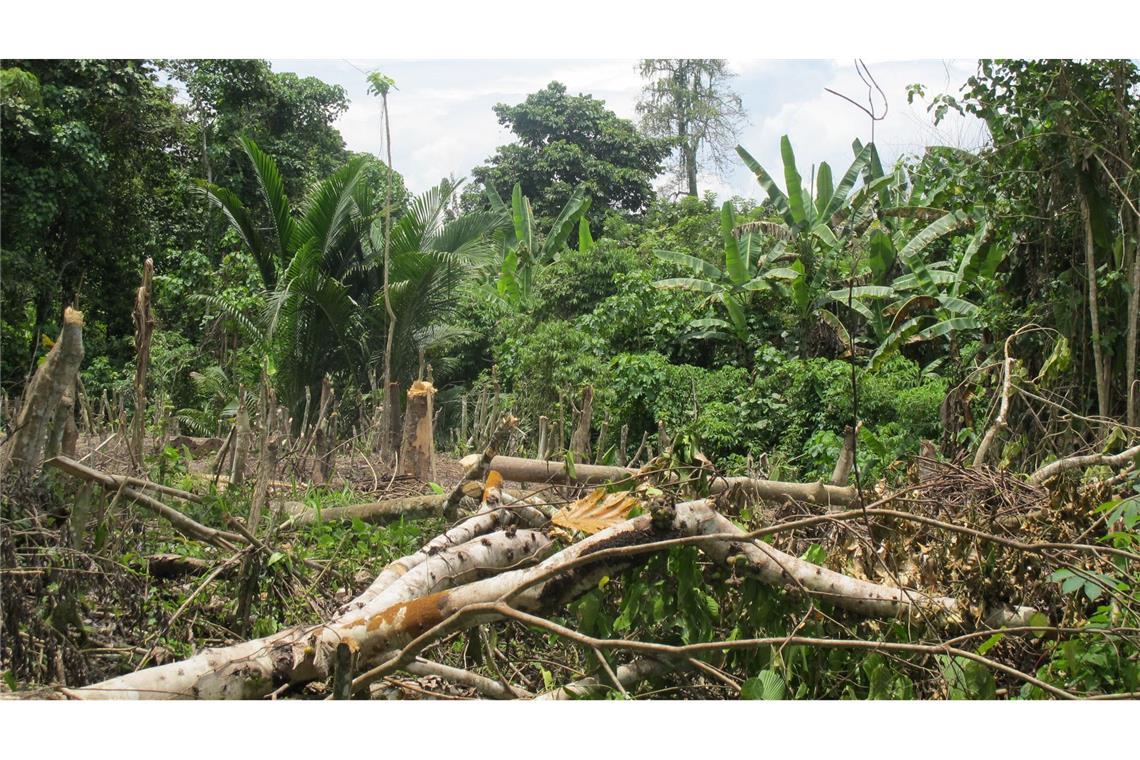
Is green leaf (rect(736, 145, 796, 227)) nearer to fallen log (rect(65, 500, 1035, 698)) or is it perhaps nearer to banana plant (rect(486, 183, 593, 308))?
banana plant (rect(486, 183, 593, 308))

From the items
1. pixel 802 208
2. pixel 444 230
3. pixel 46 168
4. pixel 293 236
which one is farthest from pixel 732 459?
pixel 46 168

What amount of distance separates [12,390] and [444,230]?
15.7ft

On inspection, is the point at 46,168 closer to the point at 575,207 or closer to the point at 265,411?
the point at 265,411

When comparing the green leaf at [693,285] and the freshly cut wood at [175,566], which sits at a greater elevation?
the green leaf at [693,285]

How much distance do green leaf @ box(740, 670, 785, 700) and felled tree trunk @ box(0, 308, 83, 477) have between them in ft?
7.58

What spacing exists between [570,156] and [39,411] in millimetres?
12275

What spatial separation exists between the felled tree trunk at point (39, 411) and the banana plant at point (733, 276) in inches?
313

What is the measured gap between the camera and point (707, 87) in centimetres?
1321

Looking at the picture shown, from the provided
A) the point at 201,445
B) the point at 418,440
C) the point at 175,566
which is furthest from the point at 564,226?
the point at 175,566

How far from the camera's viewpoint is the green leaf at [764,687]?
265 cm

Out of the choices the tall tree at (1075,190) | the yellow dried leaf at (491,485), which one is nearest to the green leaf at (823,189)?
the tall tree at (1075,190)

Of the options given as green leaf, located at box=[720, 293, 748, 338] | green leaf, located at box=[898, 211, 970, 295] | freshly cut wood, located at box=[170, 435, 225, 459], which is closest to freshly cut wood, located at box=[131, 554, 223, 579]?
freshly cut wood, located at box=[170, 435, 225, 459]

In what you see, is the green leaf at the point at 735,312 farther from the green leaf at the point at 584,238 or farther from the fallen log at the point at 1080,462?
the fallen log at the point at 1080,462

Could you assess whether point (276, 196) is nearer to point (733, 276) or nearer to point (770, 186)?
point (733, 276)
